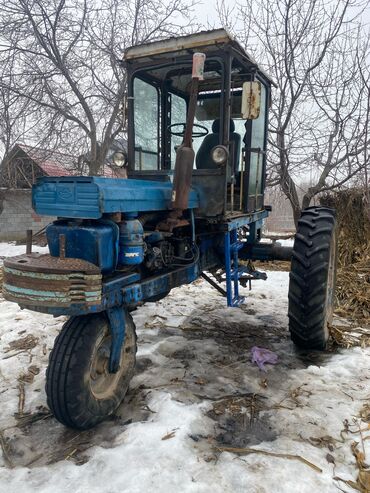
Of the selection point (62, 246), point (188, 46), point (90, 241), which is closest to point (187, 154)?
point (90, 241)

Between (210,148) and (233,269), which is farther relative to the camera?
(210,148)

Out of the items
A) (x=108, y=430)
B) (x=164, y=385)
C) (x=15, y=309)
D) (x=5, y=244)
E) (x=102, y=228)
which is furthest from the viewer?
(x=5, y=244)

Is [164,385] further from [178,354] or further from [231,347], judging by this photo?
[231,347]

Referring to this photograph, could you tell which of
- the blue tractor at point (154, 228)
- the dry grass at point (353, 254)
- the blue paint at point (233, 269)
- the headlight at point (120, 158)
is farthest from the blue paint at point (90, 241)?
the dry grass at point (353, 254)

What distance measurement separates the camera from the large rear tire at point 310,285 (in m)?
3.60

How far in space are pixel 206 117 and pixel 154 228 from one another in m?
2.01

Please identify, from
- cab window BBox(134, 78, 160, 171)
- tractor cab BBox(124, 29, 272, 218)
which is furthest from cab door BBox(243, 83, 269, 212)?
cab window BBox(134, 78, 160, 171)

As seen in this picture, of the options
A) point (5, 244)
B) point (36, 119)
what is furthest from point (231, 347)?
point (5, 244)

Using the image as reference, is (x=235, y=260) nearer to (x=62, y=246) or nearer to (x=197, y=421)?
(x=197, y=421)

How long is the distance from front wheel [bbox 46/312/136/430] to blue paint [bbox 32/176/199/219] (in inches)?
27.9

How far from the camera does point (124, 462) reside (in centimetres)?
228

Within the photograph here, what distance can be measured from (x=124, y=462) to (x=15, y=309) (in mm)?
3579

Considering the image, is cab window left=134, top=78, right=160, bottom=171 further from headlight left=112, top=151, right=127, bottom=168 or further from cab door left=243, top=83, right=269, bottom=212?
cab door left=243, top=83, right=269, bottom=212

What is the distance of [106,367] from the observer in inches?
107
